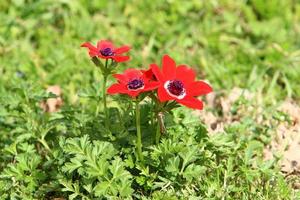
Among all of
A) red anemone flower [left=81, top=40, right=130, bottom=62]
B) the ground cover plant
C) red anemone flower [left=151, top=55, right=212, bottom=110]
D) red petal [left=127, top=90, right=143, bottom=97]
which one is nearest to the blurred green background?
the ground cover plant

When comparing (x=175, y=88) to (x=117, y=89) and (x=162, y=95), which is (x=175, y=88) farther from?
(x=117, y=89)

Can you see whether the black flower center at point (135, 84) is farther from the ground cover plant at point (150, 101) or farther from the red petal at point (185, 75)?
the red petal at point (185, 75)

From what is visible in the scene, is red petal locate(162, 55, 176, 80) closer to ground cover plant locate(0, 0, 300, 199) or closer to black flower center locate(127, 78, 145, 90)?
ground cover plant locate(0, 0, 300, 199)

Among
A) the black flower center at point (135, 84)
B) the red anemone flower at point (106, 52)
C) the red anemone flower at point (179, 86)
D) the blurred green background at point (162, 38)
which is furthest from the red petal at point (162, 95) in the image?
the blurred green background at point (162, 38)

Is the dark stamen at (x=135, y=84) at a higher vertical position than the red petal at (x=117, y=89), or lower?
higher

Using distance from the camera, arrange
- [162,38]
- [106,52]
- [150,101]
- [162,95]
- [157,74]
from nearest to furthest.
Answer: [162,95] → [157,74] → [106,52] → [150,101] → [162,38]

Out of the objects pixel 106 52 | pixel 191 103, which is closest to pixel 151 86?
pixel 191 103
